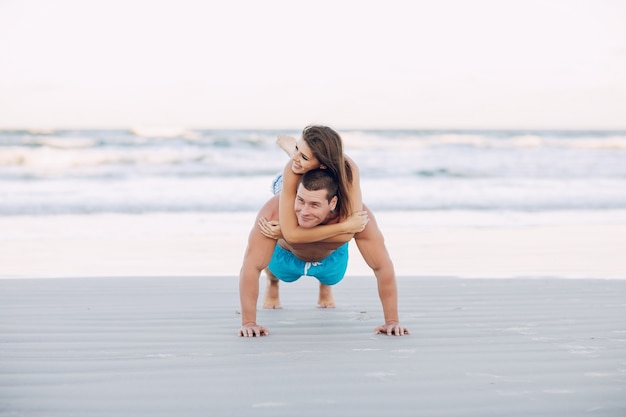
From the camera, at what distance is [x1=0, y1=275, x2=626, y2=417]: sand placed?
3.05 m

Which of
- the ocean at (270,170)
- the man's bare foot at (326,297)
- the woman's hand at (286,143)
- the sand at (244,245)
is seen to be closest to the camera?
the man's bare foot at (326,297)

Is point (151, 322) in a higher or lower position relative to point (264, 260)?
lower

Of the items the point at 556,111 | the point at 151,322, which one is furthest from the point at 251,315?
the point at 556,111

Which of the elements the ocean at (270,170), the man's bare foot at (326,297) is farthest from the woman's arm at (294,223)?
the ocean at (270,170)

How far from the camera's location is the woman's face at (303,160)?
4.20m

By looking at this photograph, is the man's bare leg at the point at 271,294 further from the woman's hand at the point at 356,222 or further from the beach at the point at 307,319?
the woman's hand at the point at 356,222

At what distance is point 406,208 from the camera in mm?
14492

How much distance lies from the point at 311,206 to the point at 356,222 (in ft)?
0.92

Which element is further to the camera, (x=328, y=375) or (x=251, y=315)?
(x=251, y=315)

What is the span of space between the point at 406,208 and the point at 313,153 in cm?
1046

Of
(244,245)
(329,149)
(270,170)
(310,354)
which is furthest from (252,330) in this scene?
(270,170)

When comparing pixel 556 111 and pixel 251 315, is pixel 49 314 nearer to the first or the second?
pixel 251 315

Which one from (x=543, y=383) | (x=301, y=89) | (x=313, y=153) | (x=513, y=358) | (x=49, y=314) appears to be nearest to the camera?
(x=543, y=383)

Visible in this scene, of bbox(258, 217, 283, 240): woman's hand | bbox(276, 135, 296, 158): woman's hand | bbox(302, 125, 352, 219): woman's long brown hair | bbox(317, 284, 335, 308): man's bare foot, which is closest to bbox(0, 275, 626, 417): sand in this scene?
bbox(317, 284, 335, 308): man's bare foot
